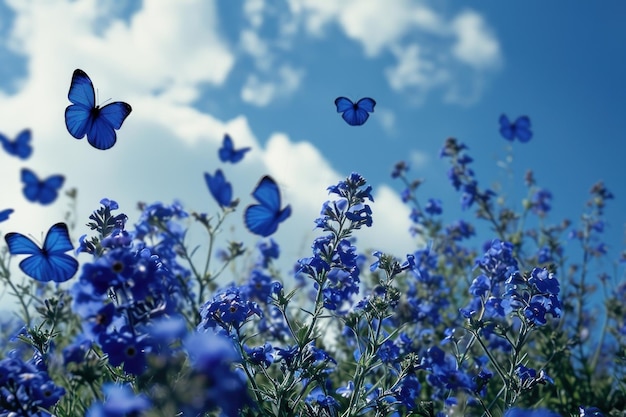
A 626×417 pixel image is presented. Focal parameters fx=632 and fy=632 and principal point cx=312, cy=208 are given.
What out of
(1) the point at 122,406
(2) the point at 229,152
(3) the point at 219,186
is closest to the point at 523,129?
(2) the point at 229,152

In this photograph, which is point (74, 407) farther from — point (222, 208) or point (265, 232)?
point (222, 208)

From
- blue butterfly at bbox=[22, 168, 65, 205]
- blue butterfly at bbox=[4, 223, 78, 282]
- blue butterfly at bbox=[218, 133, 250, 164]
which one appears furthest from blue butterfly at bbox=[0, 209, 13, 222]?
blue butterfly at bbox=[218, 133, 250, 164]

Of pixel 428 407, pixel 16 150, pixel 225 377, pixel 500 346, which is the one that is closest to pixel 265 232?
pixel 428 407

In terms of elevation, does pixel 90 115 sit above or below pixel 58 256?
above

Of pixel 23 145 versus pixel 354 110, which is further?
pixel 23 145

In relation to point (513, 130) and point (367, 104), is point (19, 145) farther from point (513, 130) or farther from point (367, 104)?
point (513, 130)

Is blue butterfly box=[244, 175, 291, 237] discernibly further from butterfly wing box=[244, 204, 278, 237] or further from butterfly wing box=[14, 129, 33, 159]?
butterfly wing box=[14, 129, 33, 159]
